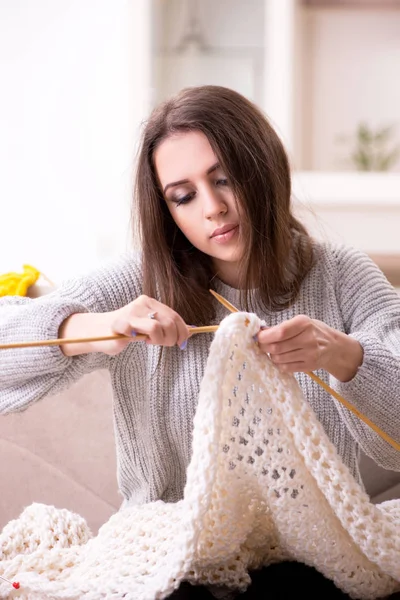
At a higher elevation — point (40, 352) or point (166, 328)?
point (166, 328)

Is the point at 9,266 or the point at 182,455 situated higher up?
the point at 182,455

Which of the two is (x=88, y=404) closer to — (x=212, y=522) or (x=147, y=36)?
(x=212, y=522)

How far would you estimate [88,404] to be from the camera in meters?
1.53

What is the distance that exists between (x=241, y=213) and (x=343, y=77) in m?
2.49

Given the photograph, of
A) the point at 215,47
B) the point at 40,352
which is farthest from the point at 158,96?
the point at 40,352

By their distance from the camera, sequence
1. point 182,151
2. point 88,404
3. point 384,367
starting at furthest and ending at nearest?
1. point 88,404
2. point 182,151
3. point 384,367

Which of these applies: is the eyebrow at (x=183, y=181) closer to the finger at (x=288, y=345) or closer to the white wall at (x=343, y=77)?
the finger at (x=288, y=345)

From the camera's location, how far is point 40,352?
1.10 m

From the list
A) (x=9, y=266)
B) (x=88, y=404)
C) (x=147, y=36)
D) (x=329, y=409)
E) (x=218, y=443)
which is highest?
(x=147, y=36)

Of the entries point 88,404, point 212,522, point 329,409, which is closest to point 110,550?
point 212,522

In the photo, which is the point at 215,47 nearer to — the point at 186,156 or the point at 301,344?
the point at 186,156

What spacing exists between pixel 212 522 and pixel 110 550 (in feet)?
0.54

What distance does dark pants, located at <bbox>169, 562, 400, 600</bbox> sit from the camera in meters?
0.95

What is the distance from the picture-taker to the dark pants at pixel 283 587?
949mm
